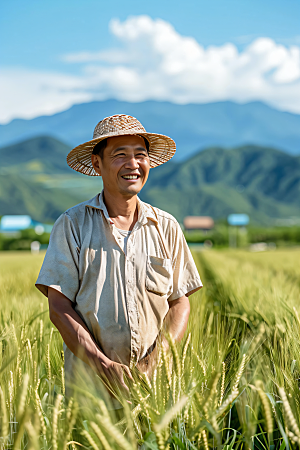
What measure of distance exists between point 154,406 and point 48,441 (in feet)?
1.02

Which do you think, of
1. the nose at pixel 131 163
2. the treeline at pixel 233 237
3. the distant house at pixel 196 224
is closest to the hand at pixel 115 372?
the nose at pixel 131 163

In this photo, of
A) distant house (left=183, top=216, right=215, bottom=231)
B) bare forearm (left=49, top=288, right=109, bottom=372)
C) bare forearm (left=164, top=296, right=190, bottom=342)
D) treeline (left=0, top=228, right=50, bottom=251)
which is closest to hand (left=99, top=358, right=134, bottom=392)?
bare forearm (left=49, top=288, right=109, bottom=372)

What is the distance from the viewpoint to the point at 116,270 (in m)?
1.83

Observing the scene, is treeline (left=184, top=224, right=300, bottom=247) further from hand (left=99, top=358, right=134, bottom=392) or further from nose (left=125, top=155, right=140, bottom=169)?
hand (left=99, top=358, right=134, bottom=392)

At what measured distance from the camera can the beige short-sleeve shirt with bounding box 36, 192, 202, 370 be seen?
5.89ft

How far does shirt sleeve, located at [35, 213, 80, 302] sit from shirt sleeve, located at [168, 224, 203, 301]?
0.44 m

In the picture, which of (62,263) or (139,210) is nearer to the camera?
(62,263)

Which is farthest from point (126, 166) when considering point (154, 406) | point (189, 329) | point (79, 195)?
point (79, 195)

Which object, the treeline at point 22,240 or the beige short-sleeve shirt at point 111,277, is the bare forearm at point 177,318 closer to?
the beige short-sleeve shirt at point 111,277

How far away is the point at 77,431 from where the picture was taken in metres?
1.37

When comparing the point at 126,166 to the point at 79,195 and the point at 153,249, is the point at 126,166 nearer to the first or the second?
the point at 153,249

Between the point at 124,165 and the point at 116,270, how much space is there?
43cm

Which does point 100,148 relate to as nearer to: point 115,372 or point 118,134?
point 118,134

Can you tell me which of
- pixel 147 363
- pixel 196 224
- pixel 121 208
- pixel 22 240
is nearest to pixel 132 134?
pixel 121 208
